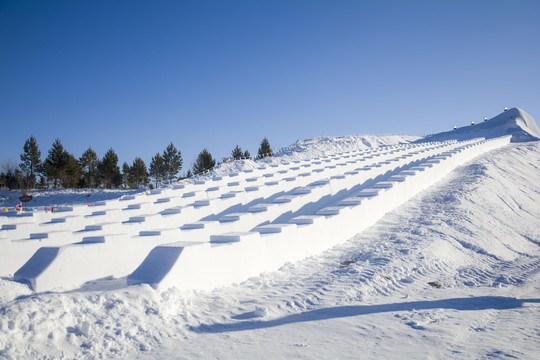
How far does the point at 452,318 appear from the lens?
5.43m

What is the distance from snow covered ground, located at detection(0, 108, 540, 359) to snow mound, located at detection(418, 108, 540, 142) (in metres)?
34.3

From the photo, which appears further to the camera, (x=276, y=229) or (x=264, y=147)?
(x=264, y=147)

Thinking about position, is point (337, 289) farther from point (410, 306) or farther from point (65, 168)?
point (65, 168)

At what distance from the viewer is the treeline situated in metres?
40.1

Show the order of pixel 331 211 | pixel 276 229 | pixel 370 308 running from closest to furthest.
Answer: pixel 370 308, pixel 276 229, pixel 331 211

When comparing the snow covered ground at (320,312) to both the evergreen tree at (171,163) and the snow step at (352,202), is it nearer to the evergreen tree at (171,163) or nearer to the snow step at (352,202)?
the snow step at (352,202)

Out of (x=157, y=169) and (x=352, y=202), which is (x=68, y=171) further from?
(x=352, y=202)

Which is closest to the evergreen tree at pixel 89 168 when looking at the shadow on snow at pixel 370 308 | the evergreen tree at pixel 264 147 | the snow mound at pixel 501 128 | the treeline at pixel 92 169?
the treeline at pixel 92 169

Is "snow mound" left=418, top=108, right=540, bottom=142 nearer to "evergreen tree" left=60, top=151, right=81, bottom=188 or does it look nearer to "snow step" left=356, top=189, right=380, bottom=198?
"snow step" left=356, top=189, right=380, bottom=198

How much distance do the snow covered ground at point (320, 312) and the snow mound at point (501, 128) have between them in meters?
34.3

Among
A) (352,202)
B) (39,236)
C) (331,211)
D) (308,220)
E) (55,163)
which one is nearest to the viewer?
(39,236)

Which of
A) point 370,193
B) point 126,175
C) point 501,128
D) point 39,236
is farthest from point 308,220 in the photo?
point 126,175

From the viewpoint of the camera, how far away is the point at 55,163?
39750 mm

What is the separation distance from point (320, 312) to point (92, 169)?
148 ft
